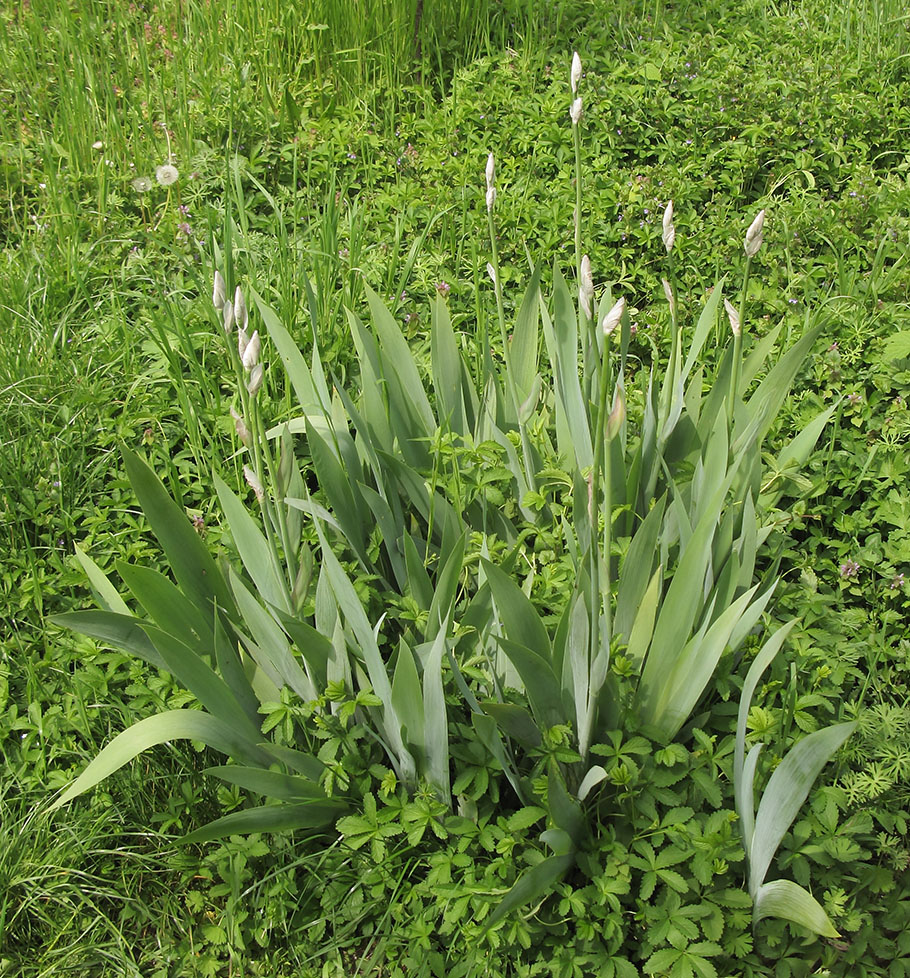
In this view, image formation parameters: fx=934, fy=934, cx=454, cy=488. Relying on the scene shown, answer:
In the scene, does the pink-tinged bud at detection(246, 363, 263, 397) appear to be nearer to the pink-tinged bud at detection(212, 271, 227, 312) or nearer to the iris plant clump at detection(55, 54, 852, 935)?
the iris plant clump at detection(55, 54, 852, 935)

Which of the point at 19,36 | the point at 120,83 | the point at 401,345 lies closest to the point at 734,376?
the point at 401,345

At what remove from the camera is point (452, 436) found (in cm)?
196

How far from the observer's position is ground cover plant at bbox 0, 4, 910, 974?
1.64 metres

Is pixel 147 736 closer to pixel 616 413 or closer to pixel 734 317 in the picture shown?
pixel 616 413

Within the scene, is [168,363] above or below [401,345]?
below

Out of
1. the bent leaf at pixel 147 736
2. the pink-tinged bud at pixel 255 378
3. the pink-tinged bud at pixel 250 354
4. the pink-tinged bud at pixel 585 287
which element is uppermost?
the pink-tinged bud at pixel 585 287

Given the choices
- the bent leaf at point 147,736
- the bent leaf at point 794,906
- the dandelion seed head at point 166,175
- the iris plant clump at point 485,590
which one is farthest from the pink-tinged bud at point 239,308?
the dandelion seed head at point 166,175

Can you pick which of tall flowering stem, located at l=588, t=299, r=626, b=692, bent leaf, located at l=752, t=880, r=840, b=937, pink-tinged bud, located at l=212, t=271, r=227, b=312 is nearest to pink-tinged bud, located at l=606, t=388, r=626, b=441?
tall flowering stem, located at l=588, t=299, r=626, b=692

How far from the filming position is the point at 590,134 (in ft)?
11.9

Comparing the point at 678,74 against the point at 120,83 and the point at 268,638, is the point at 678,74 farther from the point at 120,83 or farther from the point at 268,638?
the point at 268,638

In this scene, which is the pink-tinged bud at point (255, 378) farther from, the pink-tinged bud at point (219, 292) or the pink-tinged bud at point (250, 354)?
the pink-tinged bud at point (219, 292)

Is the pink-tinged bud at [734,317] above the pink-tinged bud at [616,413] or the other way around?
the other way around

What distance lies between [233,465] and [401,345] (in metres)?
0.65

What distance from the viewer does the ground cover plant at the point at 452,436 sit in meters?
1.64
